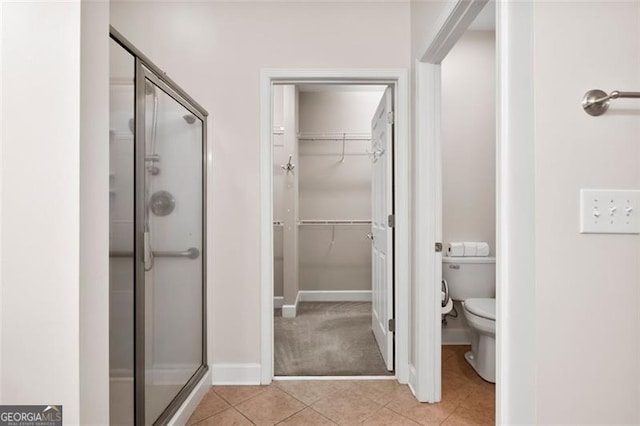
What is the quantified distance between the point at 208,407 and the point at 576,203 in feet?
6.52

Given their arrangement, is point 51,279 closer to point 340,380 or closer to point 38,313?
point 38,313

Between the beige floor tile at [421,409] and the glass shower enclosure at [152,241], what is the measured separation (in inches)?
46.1

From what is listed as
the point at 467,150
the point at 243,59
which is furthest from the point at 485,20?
the point at 243,59

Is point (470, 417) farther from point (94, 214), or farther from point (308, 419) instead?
point (94, 214)

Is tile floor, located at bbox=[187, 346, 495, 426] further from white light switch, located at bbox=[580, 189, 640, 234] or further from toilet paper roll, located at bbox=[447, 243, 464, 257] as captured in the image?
white light switch, located at bbox=[580, 189, 640, 234]

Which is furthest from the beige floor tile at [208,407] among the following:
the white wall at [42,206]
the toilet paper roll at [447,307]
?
the toilet paper roll at [447,307]

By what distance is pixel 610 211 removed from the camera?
0.88m

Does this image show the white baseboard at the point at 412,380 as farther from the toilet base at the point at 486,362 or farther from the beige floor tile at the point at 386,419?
the toilet base at the point at 486,362

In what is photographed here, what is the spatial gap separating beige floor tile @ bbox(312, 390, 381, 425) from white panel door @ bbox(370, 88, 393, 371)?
397 mm

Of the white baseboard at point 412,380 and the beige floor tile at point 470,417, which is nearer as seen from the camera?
the beige floor tile at point 470,417

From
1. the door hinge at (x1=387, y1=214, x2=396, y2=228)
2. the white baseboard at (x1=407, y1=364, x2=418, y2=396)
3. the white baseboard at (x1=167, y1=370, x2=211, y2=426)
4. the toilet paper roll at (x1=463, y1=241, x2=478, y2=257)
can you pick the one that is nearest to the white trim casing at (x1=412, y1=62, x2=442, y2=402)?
the white baseboard at (x1=407, y1=364, x2=418, y2=396)

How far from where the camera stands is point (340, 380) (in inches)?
82.0

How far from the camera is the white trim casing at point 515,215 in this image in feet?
3.00

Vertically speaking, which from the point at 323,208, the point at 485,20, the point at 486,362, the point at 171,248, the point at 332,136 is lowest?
the point at 486,362
